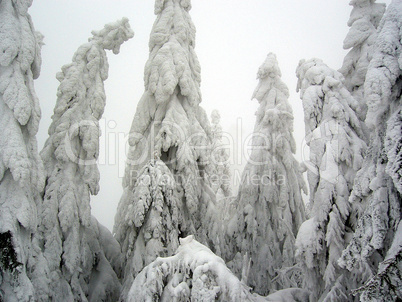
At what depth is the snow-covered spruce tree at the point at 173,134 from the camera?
34.8 feet

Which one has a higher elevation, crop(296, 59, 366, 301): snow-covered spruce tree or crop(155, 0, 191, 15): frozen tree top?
crop(155, 0, 191, 15): frozen tree top

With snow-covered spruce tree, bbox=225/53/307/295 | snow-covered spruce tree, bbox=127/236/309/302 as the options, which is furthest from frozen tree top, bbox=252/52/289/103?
snow-covered spruce tree, bbox=127/236/309/302

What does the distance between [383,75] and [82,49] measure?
355 inches

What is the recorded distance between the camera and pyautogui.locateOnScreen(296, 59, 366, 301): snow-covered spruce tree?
6.82 metres

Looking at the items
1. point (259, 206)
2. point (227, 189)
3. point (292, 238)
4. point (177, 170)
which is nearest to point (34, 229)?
point (177, 170)

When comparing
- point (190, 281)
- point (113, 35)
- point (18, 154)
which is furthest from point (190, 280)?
point (113, 35)

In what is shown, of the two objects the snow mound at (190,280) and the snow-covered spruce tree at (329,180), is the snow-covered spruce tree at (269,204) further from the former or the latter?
the snow mound at (190,280)

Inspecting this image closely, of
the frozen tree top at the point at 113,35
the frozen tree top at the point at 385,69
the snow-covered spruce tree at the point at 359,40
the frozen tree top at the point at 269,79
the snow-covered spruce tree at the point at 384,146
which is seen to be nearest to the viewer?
the snow-covered spruce tree at the point at 384,146

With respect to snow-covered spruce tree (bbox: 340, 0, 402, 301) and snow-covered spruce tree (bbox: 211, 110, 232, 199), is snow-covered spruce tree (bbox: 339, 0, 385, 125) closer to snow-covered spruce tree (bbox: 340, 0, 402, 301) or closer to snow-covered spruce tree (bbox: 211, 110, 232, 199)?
snow-covered spruce tree (bbox: 340, 0, 402, 301)

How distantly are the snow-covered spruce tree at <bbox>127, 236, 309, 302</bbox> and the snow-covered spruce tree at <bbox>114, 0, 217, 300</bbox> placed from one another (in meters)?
3.23

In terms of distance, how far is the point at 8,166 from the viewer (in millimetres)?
6980

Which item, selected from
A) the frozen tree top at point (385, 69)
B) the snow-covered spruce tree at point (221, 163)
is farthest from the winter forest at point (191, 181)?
the snow-covered spruce tree at point (221, 163)

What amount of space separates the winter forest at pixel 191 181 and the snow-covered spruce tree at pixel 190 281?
0.08 ft

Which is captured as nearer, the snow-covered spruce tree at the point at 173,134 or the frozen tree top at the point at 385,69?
the frozen tree top at the point at 385,69
